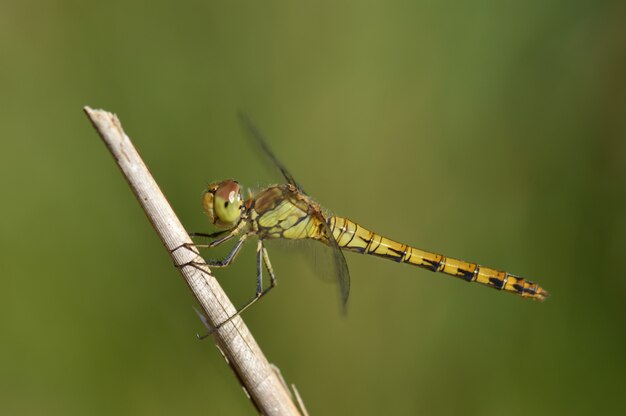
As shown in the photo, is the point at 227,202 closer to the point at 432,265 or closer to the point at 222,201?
the point at 222,201

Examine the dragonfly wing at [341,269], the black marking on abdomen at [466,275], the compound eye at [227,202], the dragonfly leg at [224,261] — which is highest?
the compound eye at [227,202]

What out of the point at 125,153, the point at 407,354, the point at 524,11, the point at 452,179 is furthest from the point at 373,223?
the point at 125,153

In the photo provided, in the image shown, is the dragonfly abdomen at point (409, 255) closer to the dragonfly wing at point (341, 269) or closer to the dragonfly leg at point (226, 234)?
the dragonfly wing at point (341, 269)

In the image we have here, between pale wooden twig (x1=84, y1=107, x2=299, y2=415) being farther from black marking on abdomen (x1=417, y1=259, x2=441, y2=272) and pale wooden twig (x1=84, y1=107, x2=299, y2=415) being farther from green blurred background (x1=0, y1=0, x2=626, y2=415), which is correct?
black marking on abdomen (x1=417, y1=259, x2=441, y2=272)

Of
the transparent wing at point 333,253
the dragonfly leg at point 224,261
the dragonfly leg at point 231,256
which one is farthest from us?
the transparent wing at point 333,253

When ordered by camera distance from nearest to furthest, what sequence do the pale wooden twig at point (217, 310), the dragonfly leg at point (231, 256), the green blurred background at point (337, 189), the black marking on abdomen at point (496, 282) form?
1. the pale wooden twig at point (217, 310)
2. the dragonfly leg at point (231, 256)
3. the green blurred background at point (337, 189)
4. the black marking on abdomen at point (496, 282)

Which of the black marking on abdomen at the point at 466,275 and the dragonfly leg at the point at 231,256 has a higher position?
the dragonfly leg at the point at 231,256

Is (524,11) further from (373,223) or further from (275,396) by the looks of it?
(275,396)

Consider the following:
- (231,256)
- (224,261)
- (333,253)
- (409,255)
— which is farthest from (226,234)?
(409,255)

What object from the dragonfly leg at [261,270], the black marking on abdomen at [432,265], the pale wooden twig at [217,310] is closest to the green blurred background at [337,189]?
the dragonfly leg at [261,270]
